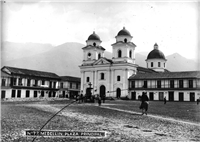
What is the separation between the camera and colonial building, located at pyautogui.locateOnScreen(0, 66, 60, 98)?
123 feet

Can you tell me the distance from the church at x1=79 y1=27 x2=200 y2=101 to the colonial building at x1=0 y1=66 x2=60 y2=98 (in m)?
6.74

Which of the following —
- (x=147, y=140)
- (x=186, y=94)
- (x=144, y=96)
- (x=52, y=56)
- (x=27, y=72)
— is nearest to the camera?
(x=147, y=140)

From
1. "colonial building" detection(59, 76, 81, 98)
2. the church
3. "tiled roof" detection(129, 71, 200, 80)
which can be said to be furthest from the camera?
"colonial building" detection(59, 76, 81, 98)

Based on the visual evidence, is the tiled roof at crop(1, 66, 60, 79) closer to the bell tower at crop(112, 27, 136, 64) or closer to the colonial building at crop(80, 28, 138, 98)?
the colonial building at crop(80, 28, 138, 98)

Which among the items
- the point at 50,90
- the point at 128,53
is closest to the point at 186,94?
the point at 128,53

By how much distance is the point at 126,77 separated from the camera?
1633 inches

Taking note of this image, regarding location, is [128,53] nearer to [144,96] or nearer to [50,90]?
[50,90]

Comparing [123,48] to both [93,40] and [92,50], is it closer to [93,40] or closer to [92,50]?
[92,50]

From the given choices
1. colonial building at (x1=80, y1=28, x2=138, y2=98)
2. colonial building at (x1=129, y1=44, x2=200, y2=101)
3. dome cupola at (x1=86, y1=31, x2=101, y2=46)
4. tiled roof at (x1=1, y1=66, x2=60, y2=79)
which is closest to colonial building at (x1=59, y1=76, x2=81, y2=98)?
tiled roof at (x1=1, y1=66, x2=60, y2=79)

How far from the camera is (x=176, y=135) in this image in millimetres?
5984

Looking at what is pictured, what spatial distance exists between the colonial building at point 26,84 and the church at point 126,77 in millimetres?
6743

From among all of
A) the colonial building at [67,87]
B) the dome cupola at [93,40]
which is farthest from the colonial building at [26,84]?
the dome cupola at [93,40]

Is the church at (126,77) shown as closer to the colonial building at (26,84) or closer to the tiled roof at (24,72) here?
the colonial building at (26,84)

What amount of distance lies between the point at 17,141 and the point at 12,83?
36.1 metres
